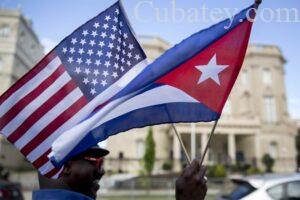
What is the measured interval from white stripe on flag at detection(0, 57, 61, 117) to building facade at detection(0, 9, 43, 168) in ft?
128

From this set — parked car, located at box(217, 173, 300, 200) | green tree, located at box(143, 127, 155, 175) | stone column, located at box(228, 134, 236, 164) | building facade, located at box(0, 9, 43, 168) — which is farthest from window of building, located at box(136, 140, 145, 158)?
parked car, located at box(217, 173, 300, 200)

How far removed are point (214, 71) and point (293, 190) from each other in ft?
13.0

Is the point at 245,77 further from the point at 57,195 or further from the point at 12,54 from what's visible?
the point at 57,195

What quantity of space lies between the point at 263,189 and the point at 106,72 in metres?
3.81

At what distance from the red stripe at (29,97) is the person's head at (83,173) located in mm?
1602

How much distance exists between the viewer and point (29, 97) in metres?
3.64

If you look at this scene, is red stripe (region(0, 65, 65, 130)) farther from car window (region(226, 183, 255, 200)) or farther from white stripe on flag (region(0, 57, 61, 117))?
car window (region(226, 183, 255, 200))

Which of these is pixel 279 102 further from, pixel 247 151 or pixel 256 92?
pixel 247 151

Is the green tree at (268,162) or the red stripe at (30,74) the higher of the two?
the red stripe at (30,74)

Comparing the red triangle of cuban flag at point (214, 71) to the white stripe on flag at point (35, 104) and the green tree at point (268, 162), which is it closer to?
the white stripe on flag at point (35, 104)

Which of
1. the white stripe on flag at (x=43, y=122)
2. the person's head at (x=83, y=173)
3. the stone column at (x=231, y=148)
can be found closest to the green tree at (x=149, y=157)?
the stone column at (x=231, y=148)

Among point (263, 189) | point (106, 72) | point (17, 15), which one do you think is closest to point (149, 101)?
point (106, 72)

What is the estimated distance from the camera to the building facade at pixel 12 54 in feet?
143

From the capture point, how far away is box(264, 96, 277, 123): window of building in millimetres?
55031
